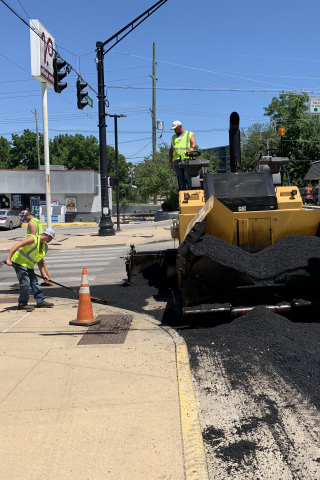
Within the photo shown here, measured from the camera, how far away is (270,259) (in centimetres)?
621

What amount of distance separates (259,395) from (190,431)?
871 millimetres

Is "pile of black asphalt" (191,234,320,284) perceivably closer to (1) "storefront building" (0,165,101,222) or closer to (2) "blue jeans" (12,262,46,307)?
(2) "blue jeans" (12,262,46,307)

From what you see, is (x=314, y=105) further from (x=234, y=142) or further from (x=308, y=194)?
(x=308, y=194)

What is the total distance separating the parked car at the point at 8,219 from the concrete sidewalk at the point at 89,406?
2894 cm

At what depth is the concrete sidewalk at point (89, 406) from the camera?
3125 mm

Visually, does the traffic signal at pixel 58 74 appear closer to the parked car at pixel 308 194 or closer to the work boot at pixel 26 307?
the work boot at pixel 26 307

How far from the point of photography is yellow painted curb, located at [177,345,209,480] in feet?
10.0

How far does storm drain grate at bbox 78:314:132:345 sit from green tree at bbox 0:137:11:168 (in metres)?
75.6

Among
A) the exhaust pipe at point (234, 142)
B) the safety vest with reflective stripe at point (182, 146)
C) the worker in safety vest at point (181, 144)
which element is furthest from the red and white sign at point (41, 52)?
the exhaust pipe at point (234, 142)

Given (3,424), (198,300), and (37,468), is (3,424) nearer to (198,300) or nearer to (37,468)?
(37,468)

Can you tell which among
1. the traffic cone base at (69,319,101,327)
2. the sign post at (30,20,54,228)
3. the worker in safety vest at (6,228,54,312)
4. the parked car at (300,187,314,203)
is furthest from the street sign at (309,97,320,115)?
the parked car at (300,187,314,203)

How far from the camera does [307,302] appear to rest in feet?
19.0

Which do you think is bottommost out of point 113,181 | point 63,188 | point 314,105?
point 113,181

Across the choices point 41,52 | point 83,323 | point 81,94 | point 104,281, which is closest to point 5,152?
point 41,52
